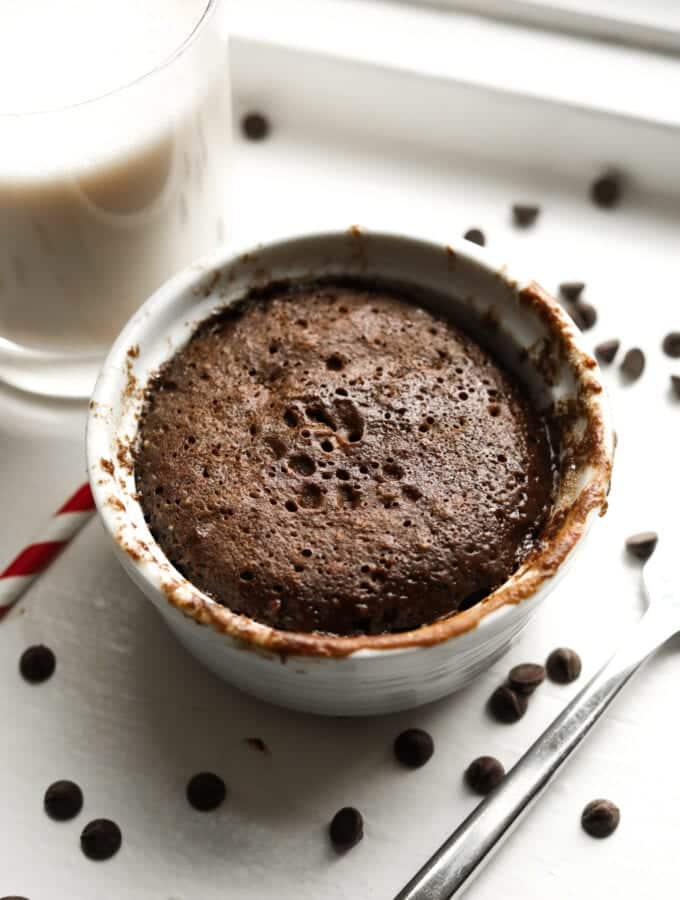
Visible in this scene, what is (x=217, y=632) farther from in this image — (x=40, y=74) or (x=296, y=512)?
(x=40, y=74)

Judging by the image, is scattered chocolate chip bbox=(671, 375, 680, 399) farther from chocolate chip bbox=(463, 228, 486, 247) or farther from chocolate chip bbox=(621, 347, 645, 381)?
chocolate chip bbox=(463, 228, 486, 247)

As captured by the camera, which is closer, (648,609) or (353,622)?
(353,622)

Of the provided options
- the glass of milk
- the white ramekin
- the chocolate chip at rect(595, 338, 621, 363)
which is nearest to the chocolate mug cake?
the white ramekin

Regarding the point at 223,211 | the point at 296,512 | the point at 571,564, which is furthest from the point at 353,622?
the point at 223,211

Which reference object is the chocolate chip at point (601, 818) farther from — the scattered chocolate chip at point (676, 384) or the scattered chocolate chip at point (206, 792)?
the scattered chocolate chip at point (676, 384)

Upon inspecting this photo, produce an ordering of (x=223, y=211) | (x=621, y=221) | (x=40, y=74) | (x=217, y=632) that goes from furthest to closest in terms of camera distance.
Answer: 1. (x=621, y=221)
2. (x=223, y=211)
3. (x=40, y=74)
4. (x=217, y=632)
